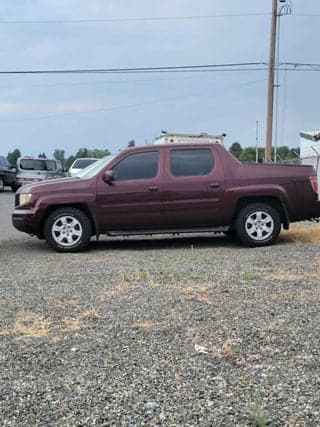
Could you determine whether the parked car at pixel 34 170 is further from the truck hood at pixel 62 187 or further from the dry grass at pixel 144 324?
the dry grass at pixel 144 324

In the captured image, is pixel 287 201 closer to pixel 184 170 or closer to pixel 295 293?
pixel 184 170

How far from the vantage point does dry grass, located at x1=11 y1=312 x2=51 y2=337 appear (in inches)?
195

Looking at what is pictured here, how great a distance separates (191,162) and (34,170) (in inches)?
798

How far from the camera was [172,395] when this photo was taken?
367cm

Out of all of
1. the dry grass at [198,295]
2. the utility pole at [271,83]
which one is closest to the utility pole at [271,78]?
the utility pole at [271,83]

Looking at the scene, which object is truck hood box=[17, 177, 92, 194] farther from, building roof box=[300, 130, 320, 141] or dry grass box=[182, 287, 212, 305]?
building roof box=[300, 130, 320, 141]

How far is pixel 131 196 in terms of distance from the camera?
9.80m

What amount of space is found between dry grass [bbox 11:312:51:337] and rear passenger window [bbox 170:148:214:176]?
4.96 m

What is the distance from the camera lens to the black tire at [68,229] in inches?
385

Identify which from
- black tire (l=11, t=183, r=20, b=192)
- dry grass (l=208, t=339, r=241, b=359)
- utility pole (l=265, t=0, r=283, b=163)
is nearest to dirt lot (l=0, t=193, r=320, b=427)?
dry grass (l=208, t=339, r=241, b=359)

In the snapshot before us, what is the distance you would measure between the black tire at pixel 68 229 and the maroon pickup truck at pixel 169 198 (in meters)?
0.02

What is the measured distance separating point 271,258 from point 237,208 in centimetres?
172

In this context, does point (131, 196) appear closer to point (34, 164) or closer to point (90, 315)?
point (90, 315)

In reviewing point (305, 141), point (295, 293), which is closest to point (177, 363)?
point (295, 293)
